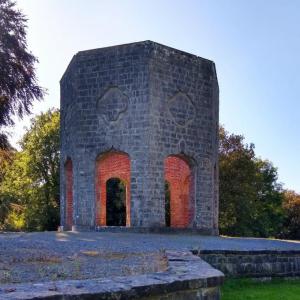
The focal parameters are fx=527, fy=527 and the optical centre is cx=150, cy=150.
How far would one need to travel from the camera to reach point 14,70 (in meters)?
17.7

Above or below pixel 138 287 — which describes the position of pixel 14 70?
above

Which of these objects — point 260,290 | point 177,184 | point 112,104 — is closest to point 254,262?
point 260,290

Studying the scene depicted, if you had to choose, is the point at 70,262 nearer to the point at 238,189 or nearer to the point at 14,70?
the point at 14,70

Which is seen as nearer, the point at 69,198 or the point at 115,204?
the point at 69,198

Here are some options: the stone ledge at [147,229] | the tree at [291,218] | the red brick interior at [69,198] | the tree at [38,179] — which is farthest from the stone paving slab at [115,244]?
the tree at [291,218]

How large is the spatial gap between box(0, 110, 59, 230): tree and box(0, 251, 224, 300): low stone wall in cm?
2653

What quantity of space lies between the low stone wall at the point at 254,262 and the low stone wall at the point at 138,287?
11.3 feet

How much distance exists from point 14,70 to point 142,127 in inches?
196

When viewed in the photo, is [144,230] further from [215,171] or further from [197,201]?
[215,171]

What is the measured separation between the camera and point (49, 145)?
109 ft

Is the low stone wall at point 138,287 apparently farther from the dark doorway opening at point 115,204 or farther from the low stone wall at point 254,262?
the dark doorway opening at point 115,204

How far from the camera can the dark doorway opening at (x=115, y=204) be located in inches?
1126

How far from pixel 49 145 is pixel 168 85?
17.7 m

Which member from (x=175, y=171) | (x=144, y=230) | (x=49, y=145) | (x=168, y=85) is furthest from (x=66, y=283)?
(x=49, y=145)
